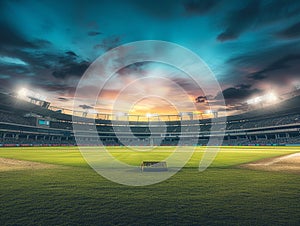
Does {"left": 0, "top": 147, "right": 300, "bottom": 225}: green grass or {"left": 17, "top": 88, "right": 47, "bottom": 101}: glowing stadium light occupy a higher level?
{"left": 17, "top": 88, "right": 47, "bottom": 101}: glowing stadium light

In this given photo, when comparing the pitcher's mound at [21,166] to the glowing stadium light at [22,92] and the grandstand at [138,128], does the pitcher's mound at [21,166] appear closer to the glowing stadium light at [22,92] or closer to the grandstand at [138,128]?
the grandstand at [138,128]

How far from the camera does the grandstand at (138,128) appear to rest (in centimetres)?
8275

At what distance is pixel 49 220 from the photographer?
5.99 m

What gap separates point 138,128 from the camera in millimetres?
150875

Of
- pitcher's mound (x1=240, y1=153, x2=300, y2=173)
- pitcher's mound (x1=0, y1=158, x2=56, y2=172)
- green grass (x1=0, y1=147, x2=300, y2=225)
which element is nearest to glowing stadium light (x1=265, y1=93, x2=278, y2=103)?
pitcher's mound (x1=240, y1=153, x2=300, y2=173)

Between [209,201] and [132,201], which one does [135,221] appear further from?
[209,201]

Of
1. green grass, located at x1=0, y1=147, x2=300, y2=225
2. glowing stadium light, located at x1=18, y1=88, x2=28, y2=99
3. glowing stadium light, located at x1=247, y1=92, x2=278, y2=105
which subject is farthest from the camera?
glowing stadium light, located at x1=247, y1=92, x2=278, y2=105

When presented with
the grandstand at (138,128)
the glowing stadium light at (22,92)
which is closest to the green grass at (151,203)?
the grandstand at (138,128)

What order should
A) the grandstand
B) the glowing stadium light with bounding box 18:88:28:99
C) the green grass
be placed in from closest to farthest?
the green grass
the grandstand
the glowing stadium light with bounding box 18:88:28:99

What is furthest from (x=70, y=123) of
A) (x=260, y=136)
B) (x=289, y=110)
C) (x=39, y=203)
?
(x=39, y=203)

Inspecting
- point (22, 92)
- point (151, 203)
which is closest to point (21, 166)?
point (151, 203)

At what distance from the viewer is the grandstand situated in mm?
82750

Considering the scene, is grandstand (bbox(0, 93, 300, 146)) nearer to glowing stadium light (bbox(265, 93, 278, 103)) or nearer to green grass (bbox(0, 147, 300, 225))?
glowing stadium light (bbox(265, 93, 278, 103))

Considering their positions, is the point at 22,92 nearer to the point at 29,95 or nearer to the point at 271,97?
the point at 29,95
